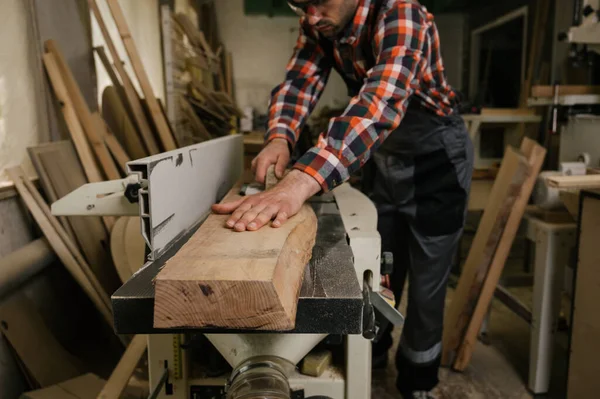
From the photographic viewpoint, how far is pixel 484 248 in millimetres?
1849

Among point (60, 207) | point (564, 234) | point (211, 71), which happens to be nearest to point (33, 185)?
point (60, 207)

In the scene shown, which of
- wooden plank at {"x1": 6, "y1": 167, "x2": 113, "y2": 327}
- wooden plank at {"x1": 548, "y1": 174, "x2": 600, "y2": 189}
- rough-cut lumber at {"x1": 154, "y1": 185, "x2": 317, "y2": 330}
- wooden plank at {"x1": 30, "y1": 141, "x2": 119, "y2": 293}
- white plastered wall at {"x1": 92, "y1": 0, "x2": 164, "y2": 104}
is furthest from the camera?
white plastered wall at {"x1": 92, "y1": 0, "x2": 164, "y2": 104}

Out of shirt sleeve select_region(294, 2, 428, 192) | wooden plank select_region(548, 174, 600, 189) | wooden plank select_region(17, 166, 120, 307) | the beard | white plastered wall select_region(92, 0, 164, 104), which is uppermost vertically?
white plastered wall select_region(92, 0, 164, 104)

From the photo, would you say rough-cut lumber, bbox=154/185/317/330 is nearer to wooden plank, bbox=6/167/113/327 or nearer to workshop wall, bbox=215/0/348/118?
wooden plank, bbox=6/167/113/327

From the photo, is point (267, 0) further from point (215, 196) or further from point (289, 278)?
point (289, 278)

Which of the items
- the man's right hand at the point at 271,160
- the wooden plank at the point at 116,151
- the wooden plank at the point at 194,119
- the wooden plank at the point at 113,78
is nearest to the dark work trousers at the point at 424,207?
the man's right hand at the point at 271,160

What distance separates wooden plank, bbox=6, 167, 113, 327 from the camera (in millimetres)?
1571

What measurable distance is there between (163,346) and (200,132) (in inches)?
102

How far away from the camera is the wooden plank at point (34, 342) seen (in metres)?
1.48

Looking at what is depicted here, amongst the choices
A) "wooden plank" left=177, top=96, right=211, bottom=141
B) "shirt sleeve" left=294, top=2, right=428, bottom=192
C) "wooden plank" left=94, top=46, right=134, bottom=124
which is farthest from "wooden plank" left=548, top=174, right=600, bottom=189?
"wooden plank" left=177, top=96, right=211, bottom=141

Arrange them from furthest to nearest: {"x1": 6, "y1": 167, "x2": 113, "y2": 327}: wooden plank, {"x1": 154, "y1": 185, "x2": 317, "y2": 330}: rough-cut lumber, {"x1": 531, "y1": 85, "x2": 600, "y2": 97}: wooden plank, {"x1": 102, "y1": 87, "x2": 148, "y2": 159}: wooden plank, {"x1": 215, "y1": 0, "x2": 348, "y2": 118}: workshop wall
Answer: {"x1": 215, "y1": 0, "x2": 348, "y2": 118}: workshop wall
{"x1": 102, "y1": 87, "x2": 148, "y2": 159}: wooden plank
{"x1": 531, "y1": 85, "x2": 600, "y2": 97}: wooden plank
{"x1": 6, "y1": 167, "x2": 113, "y2": 327}: wooden plank
{"x1": 154, "y1": 185, "x2": 317, "y2": 330}: rough-cut lumber

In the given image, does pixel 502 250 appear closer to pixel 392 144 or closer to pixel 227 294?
pixel 392 144

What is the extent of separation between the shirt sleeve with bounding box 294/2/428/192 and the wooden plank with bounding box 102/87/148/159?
1.58m

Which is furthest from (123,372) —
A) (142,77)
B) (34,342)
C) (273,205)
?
(142,77)
